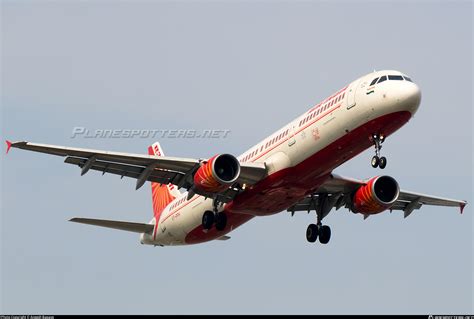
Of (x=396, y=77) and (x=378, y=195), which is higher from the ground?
(x=396, y=77)

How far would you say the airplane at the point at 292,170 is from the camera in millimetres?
45625

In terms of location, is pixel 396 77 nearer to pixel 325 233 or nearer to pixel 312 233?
pixel 325 233


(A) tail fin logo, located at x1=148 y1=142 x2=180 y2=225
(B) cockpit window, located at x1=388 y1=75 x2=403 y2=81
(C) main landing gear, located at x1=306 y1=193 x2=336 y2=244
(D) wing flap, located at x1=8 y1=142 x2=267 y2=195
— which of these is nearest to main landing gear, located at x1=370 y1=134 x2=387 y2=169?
(B) cockpit window, located at x1=388 y1=75 x2=403 y2=81

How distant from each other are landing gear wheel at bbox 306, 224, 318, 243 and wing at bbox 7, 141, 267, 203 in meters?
5.72

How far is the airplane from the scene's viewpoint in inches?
1796

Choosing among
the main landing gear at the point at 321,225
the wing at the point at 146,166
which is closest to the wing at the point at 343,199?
the main landing gear at the point at 321,225

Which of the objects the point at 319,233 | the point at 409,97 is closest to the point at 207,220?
the point at 319,233

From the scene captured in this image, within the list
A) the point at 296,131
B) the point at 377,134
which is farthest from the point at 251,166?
the point at 377,134

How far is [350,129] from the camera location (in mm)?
45812

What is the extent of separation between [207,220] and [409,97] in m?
12.3

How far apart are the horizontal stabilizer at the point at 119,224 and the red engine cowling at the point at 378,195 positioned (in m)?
12.4

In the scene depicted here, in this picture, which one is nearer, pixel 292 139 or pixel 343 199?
pixel 292 139

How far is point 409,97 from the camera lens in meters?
44.8

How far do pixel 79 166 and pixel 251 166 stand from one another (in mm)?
7997
